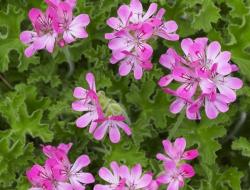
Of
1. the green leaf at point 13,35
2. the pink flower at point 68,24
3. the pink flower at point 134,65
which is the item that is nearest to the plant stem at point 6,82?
the green leaf at point 13,35

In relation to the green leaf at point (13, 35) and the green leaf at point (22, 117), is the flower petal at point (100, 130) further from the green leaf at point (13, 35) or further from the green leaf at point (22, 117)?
the green leaf at point (13, 35)

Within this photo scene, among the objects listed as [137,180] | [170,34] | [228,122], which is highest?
[170,34]

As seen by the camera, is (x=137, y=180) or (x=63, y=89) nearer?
(x=137, y=180)

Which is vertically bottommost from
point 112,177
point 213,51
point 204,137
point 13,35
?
point 204,137

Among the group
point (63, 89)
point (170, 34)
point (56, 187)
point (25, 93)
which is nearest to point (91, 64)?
point (63, 89)

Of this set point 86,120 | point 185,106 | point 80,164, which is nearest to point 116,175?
point 80,164

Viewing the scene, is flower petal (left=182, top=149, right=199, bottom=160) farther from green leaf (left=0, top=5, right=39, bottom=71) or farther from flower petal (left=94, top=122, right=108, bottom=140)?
green leaf (left=0, top=5, right=39, bottom=71)

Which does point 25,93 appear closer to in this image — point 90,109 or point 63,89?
point 63,89

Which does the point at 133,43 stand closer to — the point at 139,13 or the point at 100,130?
the point at 139,13
